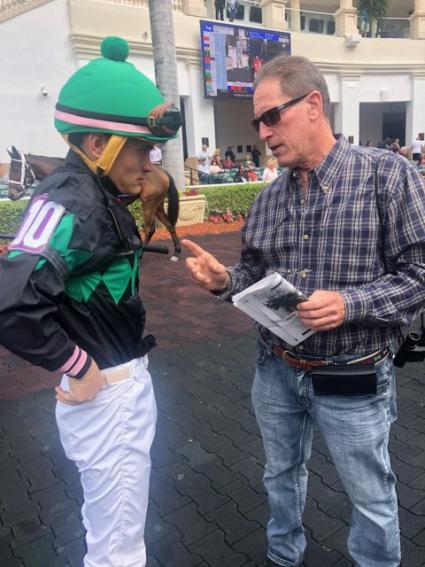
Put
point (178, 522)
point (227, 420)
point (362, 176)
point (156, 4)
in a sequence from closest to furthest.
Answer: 1. point (362, 176)
2. point (178, 522)
3. point (227, 420)
4. point (156, 4)

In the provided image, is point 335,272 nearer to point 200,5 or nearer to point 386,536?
point 386,536

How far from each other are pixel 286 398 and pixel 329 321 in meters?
0.52

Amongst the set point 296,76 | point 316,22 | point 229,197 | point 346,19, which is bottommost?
point 229,197

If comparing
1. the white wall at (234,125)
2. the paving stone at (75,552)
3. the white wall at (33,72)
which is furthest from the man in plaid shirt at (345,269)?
the white wall at (234,125)

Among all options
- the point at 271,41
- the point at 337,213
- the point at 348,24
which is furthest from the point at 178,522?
the point at 348,24

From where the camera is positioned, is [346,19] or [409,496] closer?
[409,496]

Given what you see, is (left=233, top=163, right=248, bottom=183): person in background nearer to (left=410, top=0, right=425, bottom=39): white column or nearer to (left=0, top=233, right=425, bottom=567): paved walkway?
(left=0, top=233, right=425, bottom=567): paved walkway

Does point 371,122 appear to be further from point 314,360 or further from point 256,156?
point 314,360

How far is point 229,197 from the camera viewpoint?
13391mm

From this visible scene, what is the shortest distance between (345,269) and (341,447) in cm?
64

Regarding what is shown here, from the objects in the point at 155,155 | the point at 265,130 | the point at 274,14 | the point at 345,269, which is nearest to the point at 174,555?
the point at 345,269

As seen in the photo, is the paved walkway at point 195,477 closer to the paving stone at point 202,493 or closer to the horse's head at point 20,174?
the paving stone at point 202,493

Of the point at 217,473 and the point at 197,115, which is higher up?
the point at 197,115

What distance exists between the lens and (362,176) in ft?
5.65
